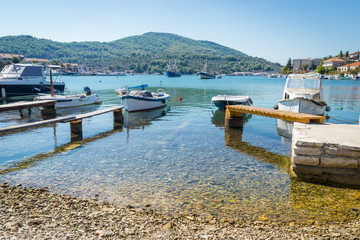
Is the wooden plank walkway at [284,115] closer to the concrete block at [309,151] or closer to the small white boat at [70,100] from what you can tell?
the concrete block at [309,151]

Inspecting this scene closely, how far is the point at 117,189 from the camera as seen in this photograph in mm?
6812

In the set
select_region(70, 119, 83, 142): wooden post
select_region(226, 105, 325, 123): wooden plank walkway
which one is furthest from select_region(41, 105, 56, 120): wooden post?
select_region(226, 105, 325, 123): wooden plank walkway

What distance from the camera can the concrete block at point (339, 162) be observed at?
6.50 m

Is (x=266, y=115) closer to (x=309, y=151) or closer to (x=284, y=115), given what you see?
(x=284, y=115)

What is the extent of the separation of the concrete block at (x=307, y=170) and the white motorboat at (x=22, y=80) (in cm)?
3560

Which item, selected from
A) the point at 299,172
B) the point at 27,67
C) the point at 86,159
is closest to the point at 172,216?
the point at 299,172

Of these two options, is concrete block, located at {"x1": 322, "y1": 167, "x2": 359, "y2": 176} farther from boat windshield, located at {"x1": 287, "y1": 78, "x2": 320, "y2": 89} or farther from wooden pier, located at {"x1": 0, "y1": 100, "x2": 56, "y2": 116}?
wooden pier, located at {"x1": 0, "y1": 100, "x2": 56, "y2": 116}

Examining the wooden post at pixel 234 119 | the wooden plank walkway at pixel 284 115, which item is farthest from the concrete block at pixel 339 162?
the wooden post at pixel 234 119

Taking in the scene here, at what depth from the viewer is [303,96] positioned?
1669 cm

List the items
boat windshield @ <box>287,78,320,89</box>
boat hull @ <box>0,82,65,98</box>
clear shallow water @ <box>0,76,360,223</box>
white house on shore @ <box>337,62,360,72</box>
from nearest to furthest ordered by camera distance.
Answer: clear shallow water @ <box>0,76,360,223</box>
boat windshield @ <box>287,78,320,89</box>
boat hull @ <box>0,82,65,98</box>
white house on shore @ <box>337,62,360,72</box>

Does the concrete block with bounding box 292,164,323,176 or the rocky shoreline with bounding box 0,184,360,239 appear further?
the concrete block with bounding box 292,164,323,176

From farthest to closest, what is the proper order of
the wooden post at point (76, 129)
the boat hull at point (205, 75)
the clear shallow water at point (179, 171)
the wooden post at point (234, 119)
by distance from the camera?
1. the boat hull at point (205, 75)
2. the wooden post at point (234, 119)
3. the wooden post at point (76, 129)
4. the clear shallow water at point (179, 171)

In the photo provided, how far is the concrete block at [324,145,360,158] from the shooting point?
639cm

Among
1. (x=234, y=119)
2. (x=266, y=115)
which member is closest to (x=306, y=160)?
(x=266, y=115)
